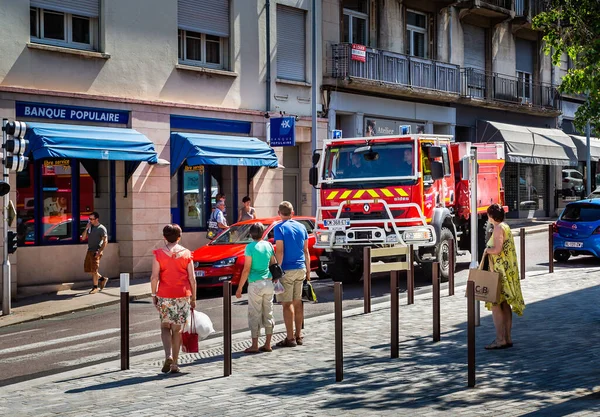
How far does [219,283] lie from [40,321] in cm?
343

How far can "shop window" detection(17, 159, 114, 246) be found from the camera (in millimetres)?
20156

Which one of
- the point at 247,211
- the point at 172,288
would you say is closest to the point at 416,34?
the point at 247,211

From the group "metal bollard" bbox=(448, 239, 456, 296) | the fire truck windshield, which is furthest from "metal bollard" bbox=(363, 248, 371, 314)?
the fire truck windshield

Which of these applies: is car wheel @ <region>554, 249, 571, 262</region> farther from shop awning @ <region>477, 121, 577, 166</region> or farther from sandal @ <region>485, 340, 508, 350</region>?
shop awning @ <region>477, 121, 577, 166</region>

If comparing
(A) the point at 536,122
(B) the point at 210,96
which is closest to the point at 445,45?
(A) the point at 536,122

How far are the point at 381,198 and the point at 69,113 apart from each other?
24.5 feet

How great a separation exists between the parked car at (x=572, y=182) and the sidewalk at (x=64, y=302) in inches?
984

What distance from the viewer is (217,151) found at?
22.8 meters

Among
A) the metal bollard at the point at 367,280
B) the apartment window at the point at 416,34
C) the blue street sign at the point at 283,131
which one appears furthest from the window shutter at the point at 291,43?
the metal bollard at the point at 367,280

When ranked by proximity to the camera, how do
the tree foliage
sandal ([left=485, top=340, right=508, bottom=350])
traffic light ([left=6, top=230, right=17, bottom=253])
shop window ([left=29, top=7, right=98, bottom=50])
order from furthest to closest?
shop window ([left=29, top=7, right=98, bottom=50]), traffic light ([left=6, top=230, right=17, bottom=253]), the tree foliage, sandal ([left=485, top=340, right=508, bottom=350])

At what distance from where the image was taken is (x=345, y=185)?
17812 millimetres

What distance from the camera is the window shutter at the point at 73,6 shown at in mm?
20219

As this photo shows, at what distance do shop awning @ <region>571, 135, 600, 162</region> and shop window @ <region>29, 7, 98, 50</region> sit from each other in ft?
82.7

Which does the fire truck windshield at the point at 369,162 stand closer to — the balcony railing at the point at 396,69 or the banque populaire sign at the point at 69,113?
the banque populaire sign at the point at 69,113
